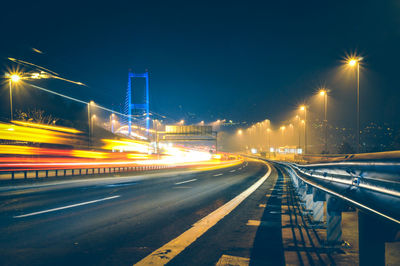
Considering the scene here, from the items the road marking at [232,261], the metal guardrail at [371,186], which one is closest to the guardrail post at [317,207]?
the metal guardrail at [371,186]

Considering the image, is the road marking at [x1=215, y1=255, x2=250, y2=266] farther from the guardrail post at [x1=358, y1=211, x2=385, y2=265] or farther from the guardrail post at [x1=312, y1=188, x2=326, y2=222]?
the guardrail post at [x1=312, y1=188, x2=326, y2=222]

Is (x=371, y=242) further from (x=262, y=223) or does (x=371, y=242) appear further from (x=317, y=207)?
(x=262, y=223)

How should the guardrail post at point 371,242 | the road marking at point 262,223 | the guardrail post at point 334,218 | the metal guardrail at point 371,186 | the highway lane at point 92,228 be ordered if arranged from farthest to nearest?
the road marking at point 262,223 < the guardrail post at point 334,218 < the highway lane at point 92,228 < the guardrail post at point 371,242 < the metal guardrail at point 371,186

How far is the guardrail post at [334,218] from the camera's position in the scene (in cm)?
448

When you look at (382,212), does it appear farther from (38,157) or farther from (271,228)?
(38,157)

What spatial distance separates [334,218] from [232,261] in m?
1.91

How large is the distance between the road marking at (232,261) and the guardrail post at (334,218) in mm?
1608

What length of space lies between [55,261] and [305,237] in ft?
15.2

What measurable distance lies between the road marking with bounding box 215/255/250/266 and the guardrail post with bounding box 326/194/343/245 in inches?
63.3

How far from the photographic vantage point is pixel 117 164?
2773 centimetres

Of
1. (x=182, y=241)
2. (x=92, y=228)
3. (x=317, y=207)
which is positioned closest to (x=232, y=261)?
(x=182, y=241)

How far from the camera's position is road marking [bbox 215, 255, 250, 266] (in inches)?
159

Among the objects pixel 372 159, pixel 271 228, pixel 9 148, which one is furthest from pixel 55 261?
pixel 9 148

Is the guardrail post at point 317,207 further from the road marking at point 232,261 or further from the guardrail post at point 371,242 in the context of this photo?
the guardrail post at point 371,242
